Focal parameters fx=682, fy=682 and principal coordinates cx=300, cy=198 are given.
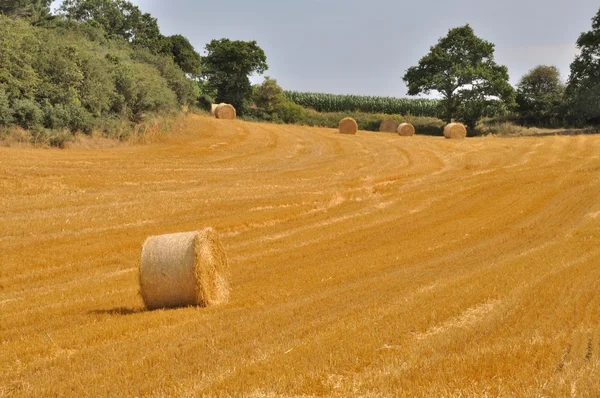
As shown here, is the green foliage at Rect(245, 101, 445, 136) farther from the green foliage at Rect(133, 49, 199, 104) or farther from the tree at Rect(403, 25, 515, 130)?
the green foliage at Rect(133, 49, 199, 104)

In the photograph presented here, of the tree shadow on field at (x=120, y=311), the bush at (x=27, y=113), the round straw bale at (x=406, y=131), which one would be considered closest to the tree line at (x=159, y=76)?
the bush at (x=27, y=113)

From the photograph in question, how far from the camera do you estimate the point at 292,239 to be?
17.6 meters

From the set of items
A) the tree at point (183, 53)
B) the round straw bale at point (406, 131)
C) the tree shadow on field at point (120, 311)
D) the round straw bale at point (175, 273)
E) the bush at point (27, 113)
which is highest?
the tree at point (183, 53)

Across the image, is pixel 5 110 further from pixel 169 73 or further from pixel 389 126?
pixel 389 126

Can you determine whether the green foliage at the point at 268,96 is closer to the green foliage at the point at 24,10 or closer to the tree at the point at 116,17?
the tree at the point at 116,17

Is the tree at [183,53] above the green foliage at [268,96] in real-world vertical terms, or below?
above

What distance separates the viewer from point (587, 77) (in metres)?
51.7

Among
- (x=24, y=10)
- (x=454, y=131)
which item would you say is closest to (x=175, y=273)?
(x=454, y=131)

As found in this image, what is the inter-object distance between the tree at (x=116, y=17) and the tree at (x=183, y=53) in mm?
1574

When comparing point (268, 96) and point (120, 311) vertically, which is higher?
point (268, 96)

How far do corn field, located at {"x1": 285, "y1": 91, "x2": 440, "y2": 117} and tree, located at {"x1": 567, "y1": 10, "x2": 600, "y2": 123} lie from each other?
2316cm

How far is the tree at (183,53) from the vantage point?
6391 cm

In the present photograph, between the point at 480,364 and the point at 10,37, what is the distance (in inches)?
1047

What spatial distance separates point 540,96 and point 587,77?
10533 millimetres
